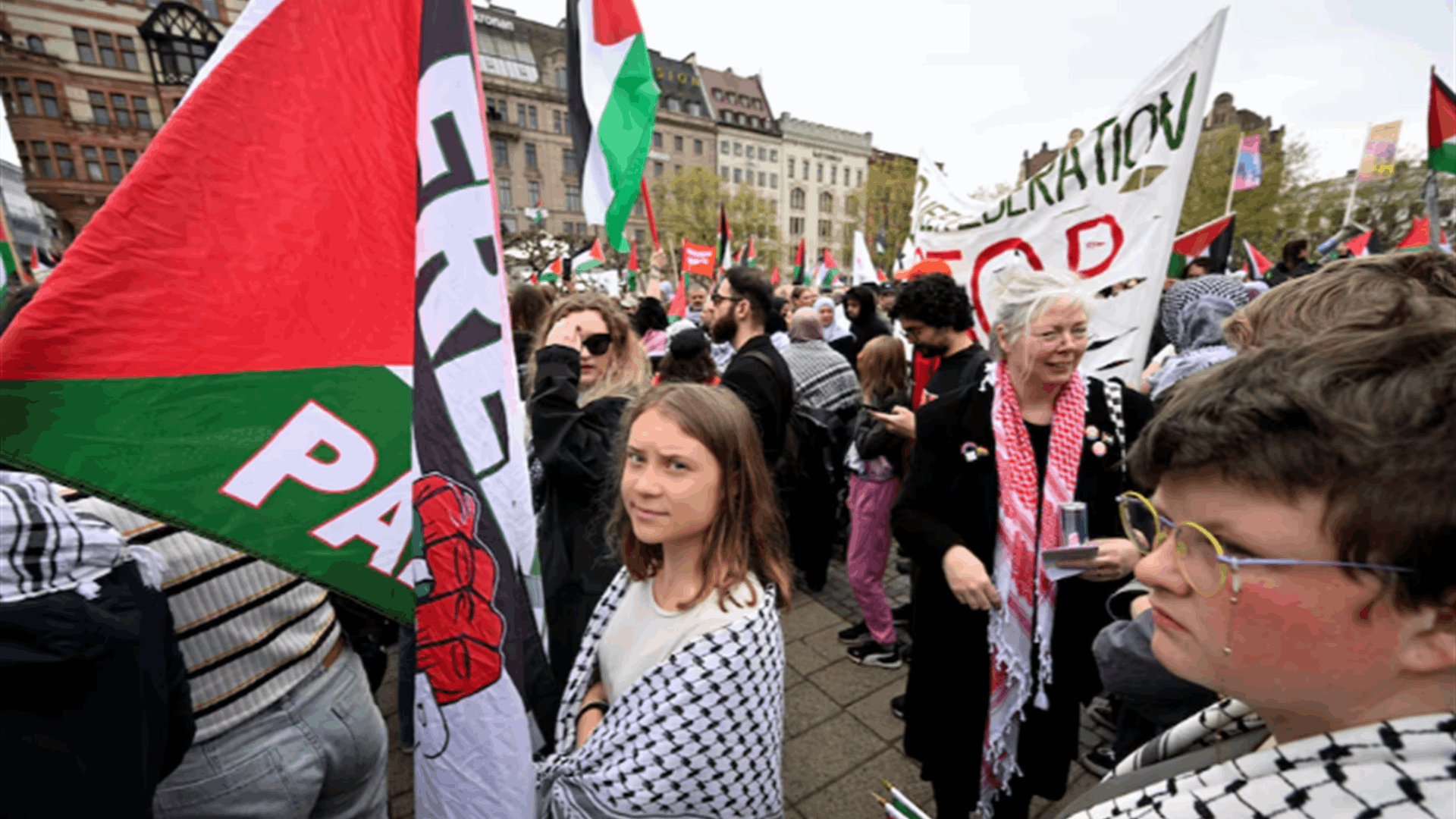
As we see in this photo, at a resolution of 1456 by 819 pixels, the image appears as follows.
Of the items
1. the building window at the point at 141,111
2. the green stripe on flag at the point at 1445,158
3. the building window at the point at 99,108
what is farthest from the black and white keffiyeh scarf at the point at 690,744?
the building window at the point at 141,111

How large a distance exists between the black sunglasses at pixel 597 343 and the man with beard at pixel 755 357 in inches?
A: 31.0

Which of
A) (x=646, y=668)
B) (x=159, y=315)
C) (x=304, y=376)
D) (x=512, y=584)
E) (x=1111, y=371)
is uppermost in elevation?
(x=159, y=315)

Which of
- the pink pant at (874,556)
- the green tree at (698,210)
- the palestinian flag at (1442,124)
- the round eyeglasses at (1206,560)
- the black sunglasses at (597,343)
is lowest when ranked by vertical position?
the pink pant at (874,556)

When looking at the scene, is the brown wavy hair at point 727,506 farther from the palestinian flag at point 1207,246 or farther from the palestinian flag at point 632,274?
the palestinian flag at point 632,274

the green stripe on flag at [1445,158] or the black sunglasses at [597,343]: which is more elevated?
the green stripe on flag at [1445,158]

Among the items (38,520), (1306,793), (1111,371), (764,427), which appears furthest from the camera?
(764,427)

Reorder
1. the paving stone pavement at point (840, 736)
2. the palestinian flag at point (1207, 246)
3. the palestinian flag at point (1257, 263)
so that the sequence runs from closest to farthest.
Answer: the paving stone pavement at point (840, 736), the palestinian flag at point (1207, 246), the palestinian flag at point (1257, 263)

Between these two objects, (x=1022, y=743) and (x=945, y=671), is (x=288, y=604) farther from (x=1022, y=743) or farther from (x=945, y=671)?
(x=1022, y=743)

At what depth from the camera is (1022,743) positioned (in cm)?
214

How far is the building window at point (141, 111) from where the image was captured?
1209 inches

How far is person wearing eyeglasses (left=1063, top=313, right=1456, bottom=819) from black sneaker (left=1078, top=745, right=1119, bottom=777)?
2.59m

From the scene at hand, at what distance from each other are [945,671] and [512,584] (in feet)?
5.52

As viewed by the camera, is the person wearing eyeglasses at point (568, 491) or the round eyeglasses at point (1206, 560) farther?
the person wearing eyeglasses at point (568, 491)

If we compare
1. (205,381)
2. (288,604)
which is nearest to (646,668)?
(288,604)
